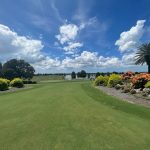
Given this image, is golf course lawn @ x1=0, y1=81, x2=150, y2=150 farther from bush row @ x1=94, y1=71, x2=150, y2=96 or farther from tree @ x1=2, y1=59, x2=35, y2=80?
tree @ x1=2, y1=59, x2=35, y2=80

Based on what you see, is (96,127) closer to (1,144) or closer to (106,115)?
(106,115)

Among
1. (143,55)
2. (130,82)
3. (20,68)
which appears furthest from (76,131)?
(20,68)

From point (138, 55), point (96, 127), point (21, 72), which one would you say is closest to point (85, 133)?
point (96, 127)

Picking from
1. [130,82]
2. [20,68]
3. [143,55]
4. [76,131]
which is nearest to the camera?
[76,131]

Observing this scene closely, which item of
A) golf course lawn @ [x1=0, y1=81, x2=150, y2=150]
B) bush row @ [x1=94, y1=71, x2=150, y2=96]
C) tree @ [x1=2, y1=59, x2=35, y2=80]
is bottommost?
golf course lawn @ [x1=0, y1=81, x2=150, y2=150]

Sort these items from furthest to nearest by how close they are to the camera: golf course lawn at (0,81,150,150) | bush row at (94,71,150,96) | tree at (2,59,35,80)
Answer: tree at (2,59,35,80) → bush row at (94,71,150,96) → golf course lawn at (0,81,150,150)

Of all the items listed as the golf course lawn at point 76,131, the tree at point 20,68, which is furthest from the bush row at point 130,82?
the tree at point 20,68

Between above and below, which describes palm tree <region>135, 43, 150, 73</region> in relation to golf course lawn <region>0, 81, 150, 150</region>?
above

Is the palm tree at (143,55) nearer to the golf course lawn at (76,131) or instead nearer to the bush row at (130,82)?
the bush row at (130,82)

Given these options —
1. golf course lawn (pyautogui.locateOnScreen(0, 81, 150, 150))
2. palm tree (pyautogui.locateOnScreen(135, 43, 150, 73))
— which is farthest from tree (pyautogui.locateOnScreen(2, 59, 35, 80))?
golf course lawn (pyautogui.locateOnScreen(0, 81, 150, 150))

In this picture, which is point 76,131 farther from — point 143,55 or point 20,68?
point 20,68

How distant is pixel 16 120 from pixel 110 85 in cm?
2031

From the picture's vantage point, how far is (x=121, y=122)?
7.98 metres

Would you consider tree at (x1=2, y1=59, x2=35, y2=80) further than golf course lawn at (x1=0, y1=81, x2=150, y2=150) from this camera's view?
Yes
